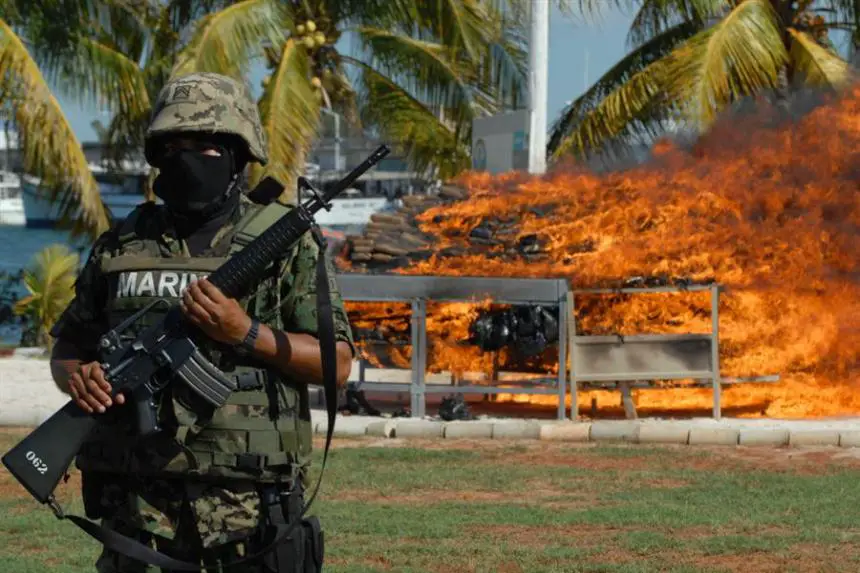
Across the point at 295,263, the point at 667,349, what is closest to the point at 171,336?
the point at 295,263

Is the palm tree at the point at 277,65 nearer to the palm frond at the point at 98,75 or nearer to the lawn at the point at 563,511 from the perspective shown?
the palm frond at the point at 98,75

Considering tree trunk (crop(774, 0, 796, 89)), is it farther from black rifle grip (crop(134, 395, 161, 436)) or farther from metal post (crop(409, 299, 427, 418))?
black rifle grip (crop(134, 395, 161, 436))

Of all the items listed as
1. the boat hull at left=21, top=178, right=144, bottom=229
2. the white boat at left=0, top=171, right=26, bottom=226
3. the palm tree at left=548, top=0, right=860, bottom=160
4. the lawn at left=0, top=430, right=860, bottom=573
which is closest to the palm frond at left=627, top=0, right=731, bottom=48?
the palm tree at left=548, top=0, right=860, bottom=160

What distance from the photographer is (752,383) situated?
14922mm

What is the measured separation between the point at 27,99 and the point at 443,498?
33.3 feet

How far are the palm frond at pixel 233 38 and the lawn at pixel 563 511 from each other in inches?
285

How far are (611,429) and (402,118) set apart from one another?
1089 cm

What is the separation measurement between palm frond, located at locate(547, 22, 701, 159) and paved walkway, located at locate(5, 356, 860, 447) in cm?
643

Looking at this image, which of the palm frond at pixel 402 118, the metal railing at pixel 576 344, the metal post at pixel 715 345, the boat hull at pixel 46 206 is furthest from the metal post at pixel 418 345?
the boat hull at pixel 46 206

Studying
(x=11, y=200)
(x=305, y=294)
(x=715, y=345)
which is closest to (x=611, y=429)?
(x=715, y=345)

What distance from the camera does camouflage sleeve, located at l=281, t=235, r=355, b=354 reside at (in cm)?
432

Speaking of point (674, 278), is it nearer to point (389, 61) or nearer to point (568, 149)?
point (568, 149)

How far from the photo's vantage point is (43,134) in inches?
741

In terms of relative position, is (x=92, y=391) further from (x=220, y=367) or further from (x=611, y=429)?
(x=611, y=429)
